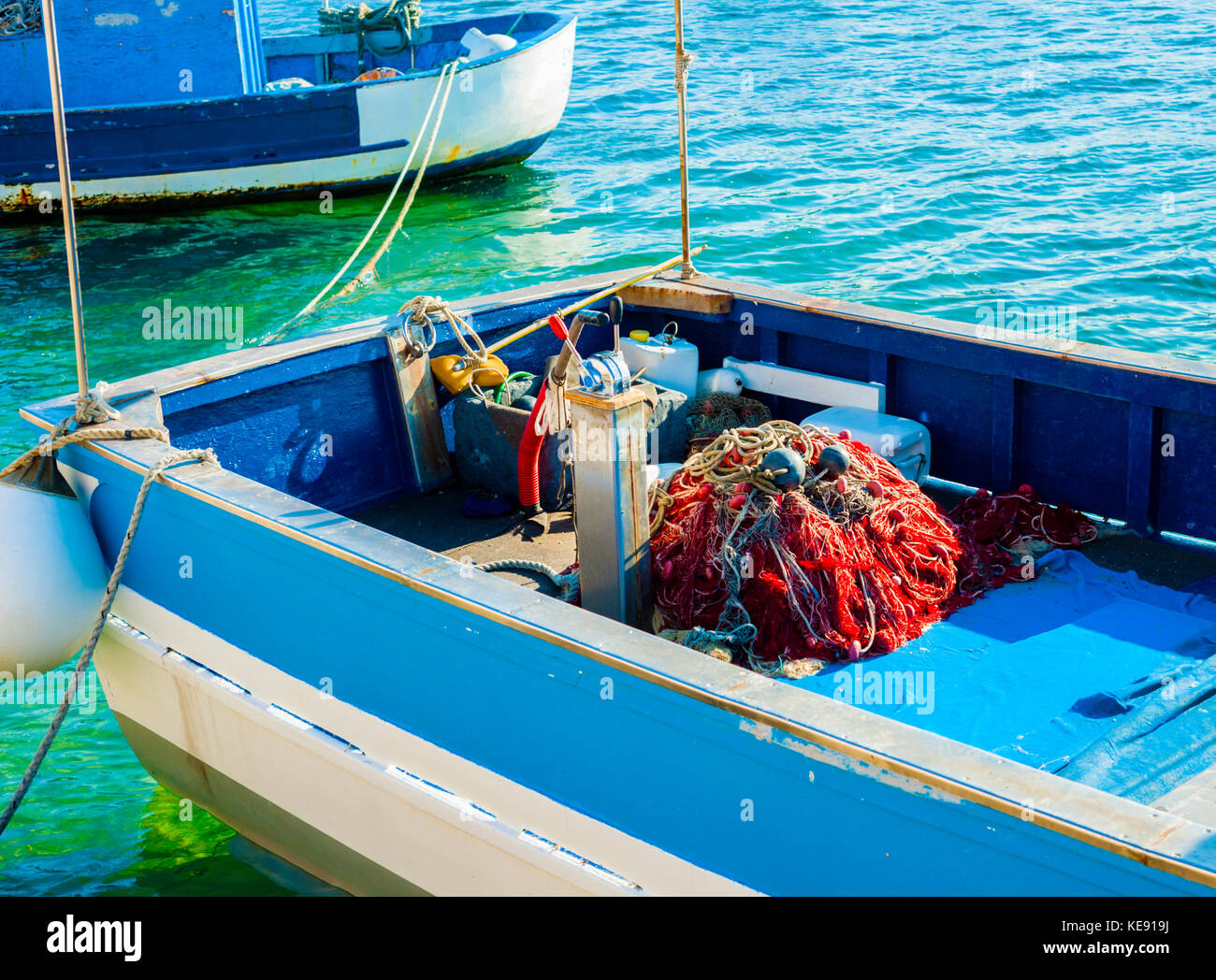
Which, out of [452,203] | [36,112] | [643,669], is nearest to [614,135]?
[452,203]

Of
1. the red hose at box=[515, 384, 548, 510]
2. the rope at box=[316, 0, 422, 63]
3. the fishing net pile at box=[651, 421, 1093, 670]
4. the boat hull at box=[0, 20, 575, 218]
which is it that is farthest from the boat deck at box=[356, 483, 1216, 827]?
the rope at box=[316, 0, 422, 63]

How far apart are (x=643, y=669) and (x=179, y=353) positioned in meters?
9.86

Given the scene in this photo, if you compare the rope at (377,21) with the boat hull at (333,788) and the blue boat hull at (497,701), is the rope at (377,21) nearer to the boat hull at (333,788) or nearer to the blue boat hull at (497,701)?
the blue boat hull at (497,701)

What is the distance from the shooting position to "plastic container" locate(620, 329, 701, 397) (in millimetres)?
5992

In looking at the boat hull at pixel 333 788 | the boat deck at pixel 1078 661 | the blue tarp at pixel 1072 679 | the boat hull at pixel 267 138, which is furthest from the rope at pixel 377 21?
the blue tarp at pixel 1072 679

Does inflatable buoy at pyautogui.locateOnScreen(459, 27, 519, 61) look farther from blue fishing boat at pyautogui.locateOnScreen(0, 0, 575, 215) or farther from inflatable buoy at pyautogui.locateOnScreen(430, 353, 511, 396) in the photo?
inflatable buoy at pyautogui.locateOnScreen(430, 353, 511, 396)

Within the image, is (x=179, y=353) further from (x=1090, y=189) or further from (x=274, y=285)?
(x=1090, y=189)

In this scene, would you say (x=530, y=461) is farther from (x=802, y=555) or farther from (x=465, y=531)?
(x=802, y=555)

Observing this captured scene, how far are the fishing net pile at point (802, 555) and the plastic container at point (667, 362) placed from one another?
1227mm

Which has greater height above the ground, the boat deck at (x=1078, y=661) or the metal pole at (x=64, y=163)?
the metal pole at (x=64, y=163)

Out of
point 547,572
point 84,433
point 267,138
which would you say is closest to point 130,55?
point 267,138

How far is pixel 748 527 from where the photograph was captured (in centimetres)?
448

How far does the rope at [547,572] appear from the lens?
4.67 meters

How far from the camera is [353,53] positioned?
17438 millimetres
